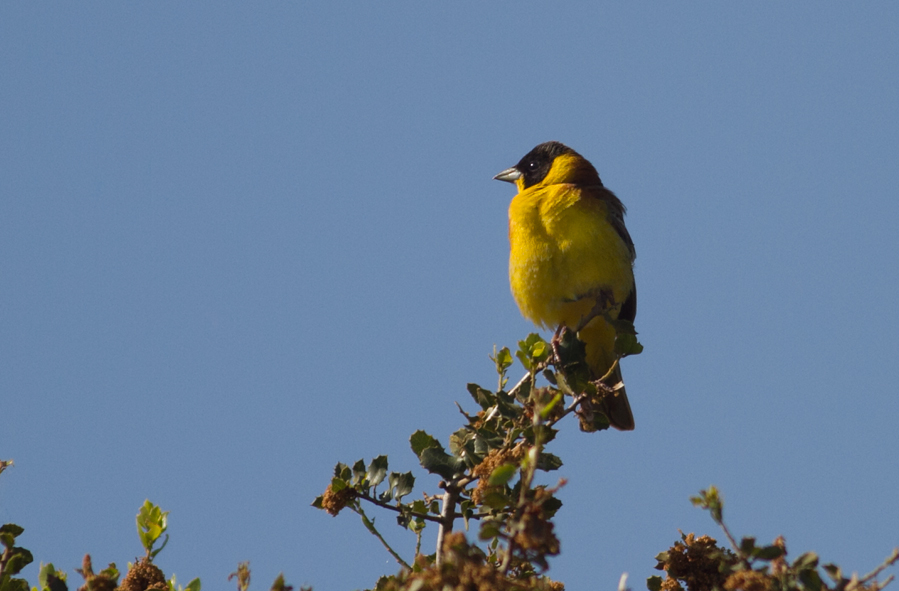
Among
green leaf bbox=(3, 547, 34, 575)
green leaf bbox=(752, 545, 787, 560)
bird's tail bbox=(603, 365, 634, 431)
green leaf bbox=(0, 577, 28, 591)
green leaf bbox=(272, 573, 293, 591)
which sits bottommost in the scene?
green leaf bbox=(272, 573, 293, 591)

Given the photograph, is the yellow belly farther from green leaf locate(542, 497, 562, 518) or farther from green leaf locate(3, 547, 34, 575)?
green leaf locate(3, 547, 34, 575)

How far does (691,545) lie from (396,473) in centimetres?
86

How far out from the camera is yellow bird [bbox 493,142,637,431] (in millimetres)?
5027

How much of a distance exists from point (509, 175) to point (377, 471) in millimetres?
3898

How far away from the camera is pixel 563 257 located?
16.5ft

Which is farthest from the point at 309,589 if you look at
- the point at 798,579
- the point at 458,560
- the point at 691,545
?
the point at 691,545

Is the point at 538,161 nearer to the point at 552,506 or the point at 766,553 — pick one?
the point at 552,506

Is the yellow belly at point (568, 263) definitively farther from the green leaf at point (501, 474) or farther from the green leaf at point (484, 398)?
the green leaf at point (501, 474)

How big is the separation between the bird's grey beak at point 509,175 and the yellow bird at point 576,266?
86 cm

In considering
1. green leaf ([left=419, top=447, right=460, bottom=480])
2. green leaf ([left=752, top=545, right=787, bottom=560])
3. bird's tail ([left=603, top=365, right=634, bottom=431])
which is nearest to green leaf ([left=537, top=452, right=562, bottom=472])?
green leaf ([left=419, top=447, right=460, bottom=480])

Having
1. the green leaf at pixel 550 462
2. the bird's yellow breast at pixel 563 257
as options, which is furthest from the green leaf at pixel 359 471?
the bird's yellow breast at pixel 563 257

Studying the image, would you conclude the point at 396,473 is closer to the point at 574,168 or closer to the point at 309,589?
the point at 309,589

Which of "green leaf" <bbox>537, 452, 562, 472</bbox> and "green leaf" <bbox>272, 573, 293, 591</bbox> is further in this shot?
"green leaf" <bbox>537, 452, 562, 472</bbox>

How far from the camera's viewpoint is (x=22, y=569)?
244 centimetres
